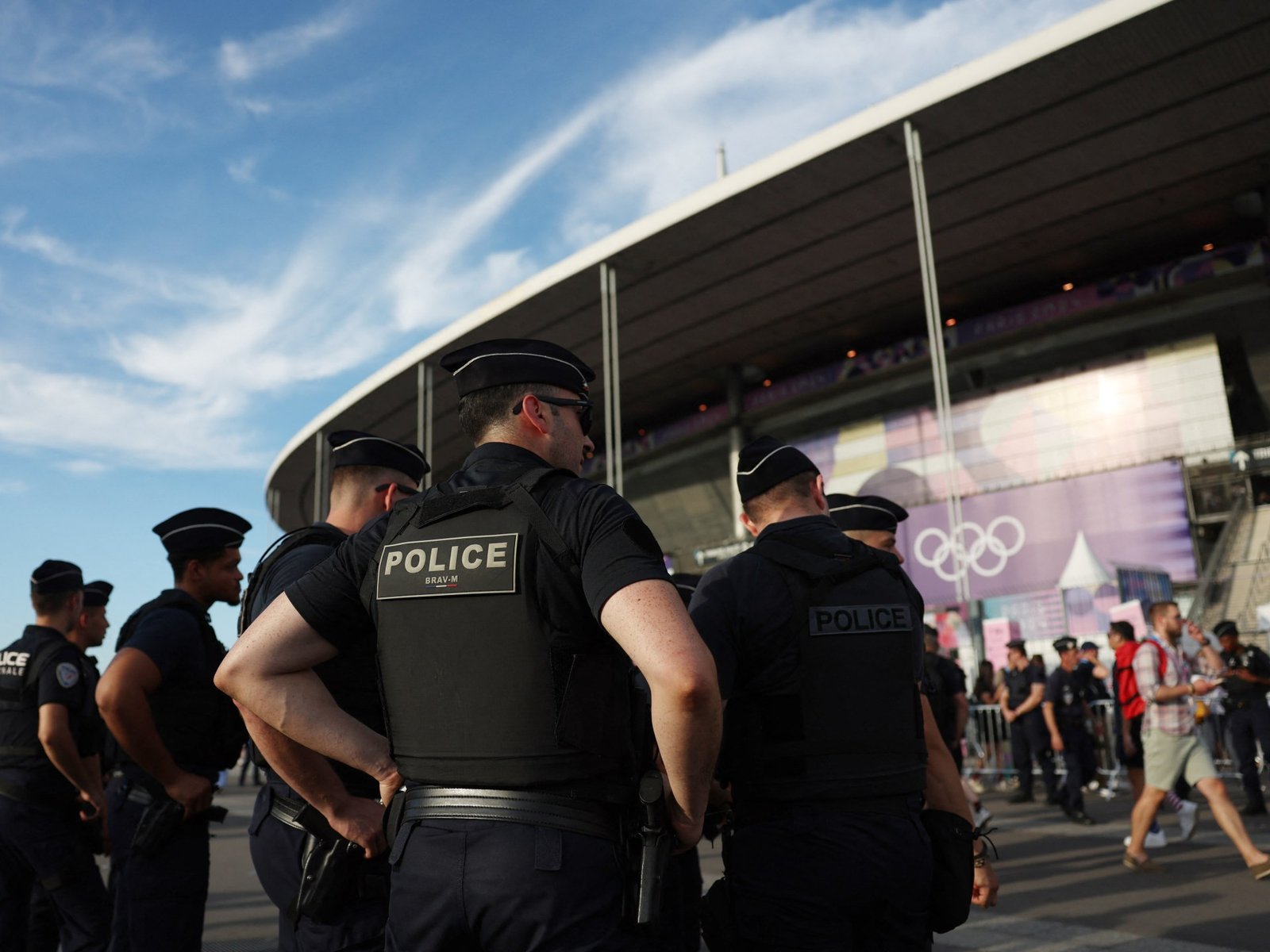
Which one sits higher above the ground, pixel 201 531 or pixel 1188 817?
pixel 201 531

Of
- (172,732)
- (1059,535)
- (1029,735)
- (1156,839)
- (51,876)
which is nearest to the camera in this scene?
(172,732)

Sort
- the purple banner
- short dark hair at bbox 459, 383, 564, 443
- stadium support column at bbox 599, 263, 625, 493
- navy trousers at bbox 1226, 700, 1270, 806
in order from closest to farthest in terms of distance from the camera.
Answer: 1. short dark hair at bbox 459, 383, 564, 443
2. navy trousers at bbox 1226, 700, 1270, 806
3. the purple banner
4. stadium support column at bbox 599, 263, 625, 493

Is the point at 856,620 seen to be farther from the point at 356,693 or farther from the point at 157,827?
the point at 157,827

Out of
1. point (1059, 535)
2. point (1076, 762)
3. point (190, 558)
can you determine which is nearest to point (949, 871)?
point (190, 558)

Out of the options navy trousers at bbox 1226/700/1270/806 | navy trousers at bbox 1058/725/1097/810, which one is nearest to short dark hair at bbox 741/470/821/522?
navy trousers at bbox 1058/725/1097/810

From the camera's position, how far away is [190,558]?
4199mm

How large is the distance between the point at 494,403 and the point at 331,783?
1.03 m

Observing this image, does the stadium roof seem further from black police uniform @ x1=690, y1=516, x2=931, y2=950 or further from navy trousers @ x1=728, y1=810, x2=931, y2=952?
navy trousers @ x1=728, y1=810, x2=931, y2=952

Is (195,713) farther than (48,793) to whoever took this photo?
No

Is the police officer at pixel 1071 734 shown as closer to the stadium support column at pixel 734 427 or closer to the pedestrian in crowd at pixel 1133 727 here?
the pedestrian in crowd at pixel 1133 727

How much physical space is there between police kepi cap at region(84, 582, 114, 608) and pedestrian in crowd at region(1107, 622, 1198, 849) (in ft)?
24.5

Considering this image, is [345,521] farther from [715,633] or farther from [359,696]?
[715,633]

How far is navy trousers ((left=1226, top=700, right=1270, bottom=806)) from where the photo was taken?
402 inches

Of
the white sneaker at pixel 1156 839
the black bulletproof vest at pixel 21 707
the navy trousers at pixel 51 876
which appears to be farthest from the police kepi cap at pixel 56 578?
the white sneaker at pixel 1156 839
